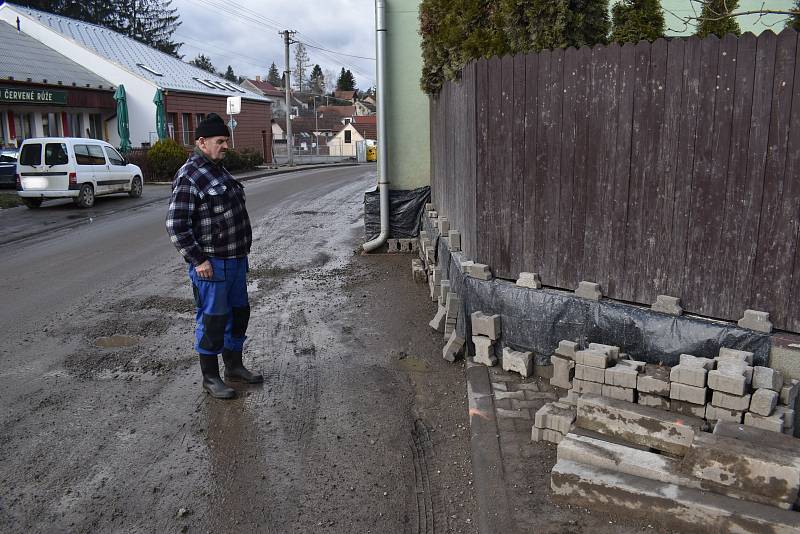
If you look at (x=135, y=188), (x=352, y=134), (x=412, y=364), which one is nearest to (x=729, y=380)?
(x=412, y=364)

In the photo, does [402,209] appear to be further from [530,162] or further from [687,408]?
[687,408]

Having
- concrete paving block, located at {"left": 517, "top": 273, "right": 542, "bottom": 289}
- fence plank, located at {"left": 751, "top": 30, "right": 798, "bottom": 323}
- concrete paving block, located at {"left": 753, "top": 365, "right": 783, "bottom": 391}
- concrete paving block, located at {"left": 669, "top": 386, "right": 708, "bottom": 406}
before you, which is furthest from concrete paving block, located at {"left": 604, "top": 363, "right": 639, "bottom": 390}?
concrete paving block, located at {"left": 517, "top": 273, "right": 542, "bottom": 289}

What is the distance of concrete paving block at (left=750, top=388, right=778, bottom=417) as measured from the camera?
145 inches

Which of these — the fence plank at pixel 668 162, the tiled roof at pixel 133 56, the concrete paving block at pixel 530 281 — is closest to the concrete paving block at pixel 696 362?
the fence plank at pixel 668 162

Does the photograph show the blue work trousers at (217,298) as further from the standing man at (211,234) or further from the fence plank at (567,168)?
the fence plank at (567,168)

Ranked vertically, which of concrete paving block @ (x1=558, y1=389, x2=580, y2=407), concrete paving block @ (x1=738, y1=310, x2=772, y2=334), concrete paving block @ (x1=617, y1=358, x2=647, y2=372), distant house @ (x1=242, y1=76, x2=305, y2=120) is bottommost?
concrete paving block @ (x1=558, y1=389, x2=580, y2=407)

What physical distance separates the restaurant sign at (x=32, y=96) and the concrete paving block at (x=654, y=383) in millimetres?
27509

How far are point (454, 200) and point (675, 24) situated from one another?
13.3ft

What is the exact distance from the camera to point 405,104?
10.5m

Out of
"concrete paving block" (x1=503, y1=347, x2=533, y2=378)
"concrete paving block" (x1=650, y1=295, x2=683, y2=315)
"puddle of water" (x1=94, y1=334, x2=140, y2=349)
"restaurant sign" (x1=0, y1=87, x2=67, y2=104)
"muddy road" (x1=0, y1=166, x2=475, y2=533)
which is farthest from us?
"restaurant sign" (x1=0, y1=87, x2=67, y2=104)

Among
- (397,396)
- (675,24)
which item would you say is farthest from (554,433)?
(675,24)

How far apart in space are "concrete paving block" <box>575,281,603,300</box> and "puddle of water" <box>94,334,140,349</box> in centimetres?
402

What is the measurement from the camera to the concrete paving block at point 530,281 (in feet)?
17.1

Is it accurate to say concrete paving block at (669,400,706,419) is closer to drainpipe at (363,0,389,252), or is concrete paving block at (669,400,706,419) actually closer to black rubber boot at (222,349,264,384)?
black rubber boot at (222,349,264,384)
